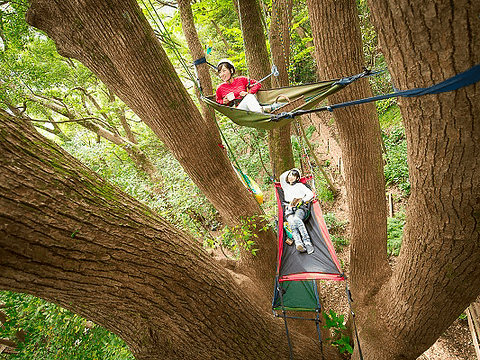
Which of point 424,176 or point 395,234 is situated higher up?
point 424,176

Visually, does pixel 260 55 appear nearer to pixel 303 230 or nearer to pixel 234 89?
pixel 234 89

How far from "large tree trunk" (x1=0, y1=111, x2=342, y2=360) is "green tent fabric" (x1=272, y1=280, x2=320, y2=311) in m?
0.99

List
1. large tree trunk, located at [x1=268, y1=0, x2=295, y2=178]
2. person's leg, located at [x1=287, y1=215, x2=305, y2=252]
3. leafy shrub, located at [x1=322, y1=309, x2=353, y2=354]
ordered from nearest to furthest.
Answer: person's leg, located at [x1=287, y1=215, x2=305, y2=252] → leafy shrub, located at [x1=322, y1=309, x2=353, y2=354] → large tree trunk, located at [x1=268, y1=0, x2=295, y2=178]

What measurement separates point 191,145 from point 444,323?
6.27 ft

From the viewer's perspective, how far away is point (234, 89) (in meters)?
2.82

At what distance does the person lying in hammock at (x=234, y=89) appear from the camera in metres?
Answer: 2.56

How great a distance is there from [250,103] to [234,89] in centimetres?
43

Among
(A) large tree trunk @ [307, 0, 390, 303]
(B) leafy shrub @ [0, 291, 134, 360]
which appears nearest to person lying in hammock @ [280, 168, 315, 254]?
(A) large tree trunk @ [307, 0, 390, 303]

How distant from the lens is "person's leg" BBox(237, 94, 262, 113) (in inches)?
97.6

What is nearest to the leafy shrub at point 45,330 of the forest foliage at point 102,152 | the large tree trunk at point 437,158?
the forest foliage at point 102,152

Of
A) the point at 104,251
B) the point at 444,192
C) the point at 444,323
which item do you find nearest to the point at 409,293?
the point at 444,323

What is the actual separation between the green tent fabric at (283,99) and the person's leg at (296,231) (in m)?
1.15

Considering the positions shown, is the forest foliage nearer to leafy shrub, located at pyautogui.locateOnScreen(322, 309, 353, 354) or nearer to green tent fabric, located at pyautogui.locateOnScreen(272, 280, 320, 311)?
green tent fabric, located at pyautogui.locateOnScreen(272, 280, 320, 311)

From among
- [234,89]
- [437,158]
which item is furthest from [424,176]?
[234,89]
